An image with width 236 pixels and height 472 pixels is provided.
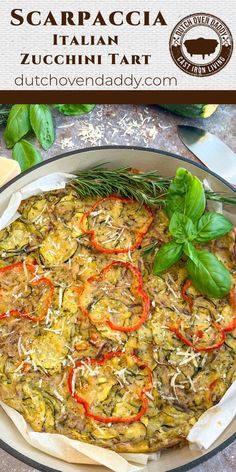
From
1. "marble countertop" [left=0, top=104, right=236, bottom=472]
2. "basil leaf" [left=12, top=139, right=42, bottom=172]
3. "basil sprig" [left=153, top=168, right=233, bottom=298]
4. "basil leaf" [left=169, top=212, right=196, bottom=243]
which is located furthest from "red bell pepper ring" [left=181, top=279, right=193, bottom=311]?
"basil leaf" [left=12, top=139, right=42, bottom=172]

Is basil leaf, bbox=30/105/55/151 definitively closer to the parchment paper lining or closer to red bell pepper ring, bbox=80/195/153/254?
red bell pepper ring, bbox=80/195/153/254

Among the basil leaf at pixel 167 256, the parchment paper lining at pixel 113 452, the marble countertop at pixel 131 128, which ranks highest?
the marble countertop at pixel 131 128

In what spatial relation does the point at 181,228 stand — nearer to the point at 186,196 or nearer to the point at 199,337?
the point at 186,196

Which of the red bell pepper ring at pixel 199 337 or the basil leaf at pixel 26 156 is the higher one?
the basil leaf at pixel 26 156

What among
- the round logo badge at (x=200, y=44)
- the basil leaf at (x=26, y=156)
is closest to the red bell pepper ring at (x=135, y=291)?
the basil leaf at (x=26, y=156)

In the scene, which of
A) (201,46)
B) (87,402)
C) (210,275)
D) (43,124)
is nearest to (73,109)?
(43,124)

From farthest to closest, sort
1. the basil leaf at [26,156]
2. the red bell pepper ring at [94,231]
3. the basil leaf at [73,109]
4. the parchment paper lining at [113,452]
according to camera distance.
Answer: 1. the basil leaf at [73,109]
2. the basil leaf at [26,156]
3. the red bell pepper ring at [94,231]
4. the parchment paper lining at [113,452]

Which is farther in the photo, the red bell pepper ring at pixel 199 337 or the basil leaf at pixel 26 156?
the basil leaf at pixel 26 156

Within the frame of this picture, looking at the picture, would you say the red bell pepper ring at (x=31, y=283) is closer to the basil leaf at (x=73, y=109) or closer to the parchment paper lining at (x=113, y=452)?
the parchment paper lining at (x=113, y=452)
